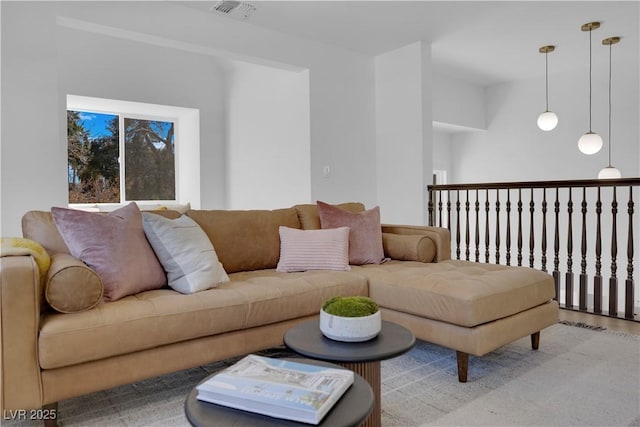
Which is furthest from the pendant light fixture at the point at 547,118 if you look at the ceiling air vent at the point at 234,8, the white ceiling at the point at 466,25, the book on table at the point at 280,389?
the book on table at the point at 280,389

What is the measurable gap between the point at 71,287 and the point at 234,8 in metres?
2.98

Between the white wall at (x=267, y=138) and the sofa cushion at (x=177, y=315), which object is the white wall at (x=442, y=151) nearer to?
the white wall at (x=267, y=138)

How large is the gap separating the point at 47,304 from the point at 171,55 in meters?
4.71

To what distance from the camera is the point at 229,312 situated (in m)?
2.01

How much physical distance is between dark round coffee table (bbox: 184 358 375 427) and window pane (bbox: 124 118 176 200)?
5501 mm

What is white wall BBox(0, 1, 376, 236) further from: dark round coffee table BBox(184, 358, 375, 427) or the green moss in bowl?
dark round coffee table BBox(184, 358, 375, 427)

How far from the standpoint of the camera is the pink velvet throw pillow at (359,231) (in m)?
3.04

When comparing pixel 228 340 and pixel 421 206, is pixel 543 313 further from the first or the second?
pixel 421 206

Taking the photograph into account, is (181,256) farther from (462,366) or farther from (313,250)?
(462,366)

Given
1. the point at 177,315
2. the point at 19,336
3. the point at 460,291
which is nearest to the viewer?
the point at 19,336

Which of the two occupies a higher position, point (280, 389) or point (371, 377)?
point (280, 389)

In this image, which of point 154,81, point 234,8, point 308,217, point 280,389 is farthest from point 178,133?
point 280,389

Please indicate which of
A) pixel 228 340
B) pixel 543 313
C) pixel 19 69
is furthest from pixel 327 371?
pixel 19 69

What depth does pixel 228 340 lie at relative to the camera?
6.66 ft
